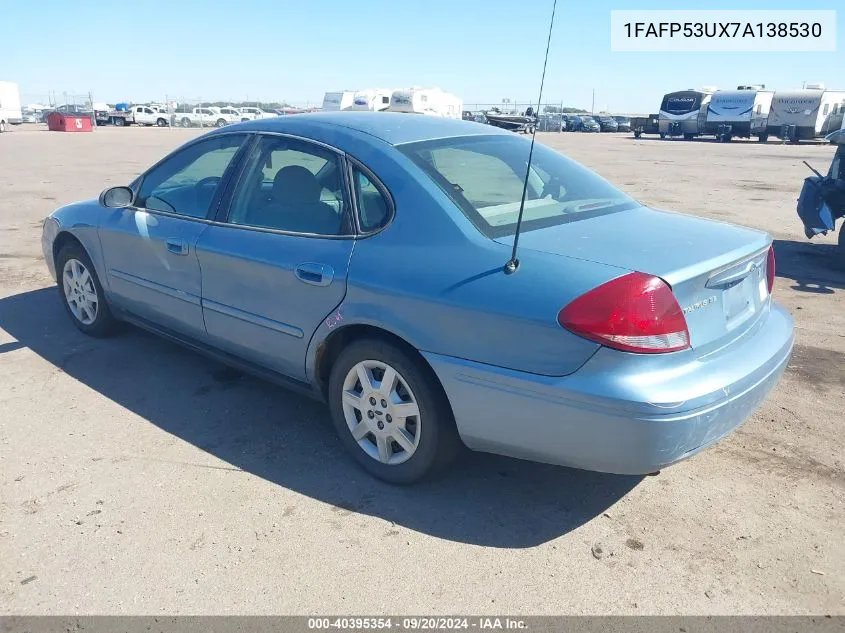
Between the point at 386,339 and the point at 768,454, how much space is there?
203 cm

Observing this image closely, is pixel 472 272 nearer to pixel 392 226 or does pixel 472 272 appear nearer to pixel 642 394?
pixel 392 226

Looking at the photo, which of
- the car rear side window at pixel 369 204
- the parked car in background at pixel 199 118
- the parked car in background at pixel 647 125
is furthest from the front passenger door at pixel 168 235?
the parked car in background at pixel 199 118

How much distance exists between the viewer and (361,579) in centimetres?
270

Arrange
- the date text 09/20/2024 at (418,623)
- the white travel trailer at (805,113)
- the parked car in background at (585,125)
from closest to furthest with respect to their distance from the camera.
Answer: the date text 09/20/2024 at (418,623)
the white travel trailer at (805,113)
the parked car in background at (585,125)

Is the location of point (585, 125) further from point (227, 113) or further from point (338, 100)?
point (227, 113)

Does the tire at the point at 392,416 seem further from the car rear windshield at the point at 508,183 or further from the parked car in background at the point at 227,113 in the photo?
the parked car in background at the point at 227,113

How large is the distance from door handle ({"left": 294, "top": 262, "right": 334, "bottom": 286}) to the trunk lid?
0.86 meters

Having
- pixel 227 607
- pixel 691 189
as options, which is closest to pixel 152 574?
pixel 227 607

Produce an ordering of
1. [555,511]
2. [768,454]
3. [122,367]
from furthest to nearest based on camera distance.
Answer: [122,367] < [768,454] < [555,511]

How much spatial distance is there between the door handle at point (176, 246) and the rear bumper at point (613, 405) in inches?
72.7

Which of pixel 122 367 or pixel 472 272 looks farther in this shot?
pixel 122 367

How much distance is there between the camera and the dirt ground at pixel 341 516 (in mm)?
2621

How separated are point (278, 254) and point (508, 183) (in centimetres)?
120

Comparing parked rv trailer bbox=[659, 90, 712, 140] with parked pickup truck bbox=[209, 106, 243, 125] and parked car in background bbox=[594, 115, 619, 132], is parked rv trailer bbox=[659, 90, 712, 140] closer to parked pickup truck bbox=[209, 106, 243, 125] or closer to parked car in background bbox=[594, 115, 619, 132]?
parked car in background bbox=[594, 115, 619, 132]
